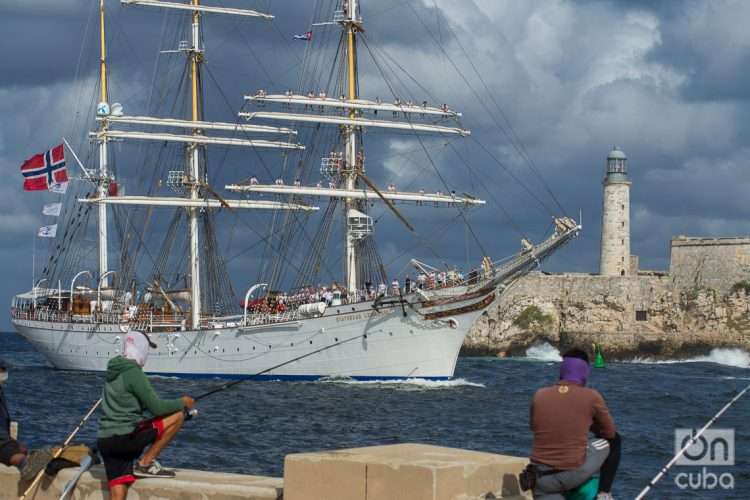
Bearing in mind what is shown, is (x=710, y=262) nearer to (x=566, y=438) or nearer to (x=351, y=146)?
(x=351, y=146)

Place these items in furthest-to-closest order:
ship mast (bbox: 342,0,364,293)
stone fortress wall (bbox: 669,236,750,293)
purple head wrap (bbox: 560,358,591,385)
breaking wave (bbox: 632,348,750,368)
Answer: stone fortress wall (bbox: 669,236,750,293), breaking wave (bbox: 632,348,750,368), ship mast (bbox: 342,0,364,293), purple head wrap (bbox: 560,358,591,385)

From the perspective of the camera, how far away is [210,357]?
49.0 metres

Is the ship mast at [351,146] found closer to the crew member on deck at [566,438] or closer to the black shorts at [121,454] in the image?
the black shorts at [121,454]

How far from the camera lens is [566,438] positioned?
317 inches

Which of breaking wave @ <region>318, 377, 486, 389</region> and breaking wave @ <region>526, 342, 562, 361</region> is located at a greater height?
breaking wave @ <region>318, 377, 486, 389</region>

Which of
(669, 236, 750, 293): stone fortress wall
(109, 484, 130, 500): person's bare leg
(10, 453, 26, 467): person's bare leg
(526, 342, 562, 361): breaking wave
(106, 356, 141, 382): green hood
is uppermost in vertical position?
(669, 236, 750, 293): stone fortress wall

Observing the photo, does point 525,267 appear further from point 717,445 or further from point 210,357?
point 717,445

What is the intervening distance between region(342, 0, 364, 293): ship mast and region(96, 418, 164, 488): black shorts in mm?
37476

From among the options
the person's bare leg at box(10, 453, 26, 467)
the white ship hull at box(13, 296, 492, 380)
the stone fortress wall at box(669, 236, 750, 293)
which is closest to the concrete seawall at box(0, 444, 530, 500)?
the person's bare leg at box(10, 453, 26, 467)

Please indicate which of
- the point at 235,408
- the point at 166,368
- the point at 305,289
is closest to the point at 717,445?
the point at 235,408

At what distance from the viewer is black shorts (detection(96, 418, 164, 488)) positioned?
29.9ft

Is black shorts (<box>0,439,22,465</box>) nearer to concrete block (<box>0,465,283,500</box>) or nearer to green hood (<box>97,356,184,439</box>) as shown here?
concrete block (<box>0,465,283,500</box>)
